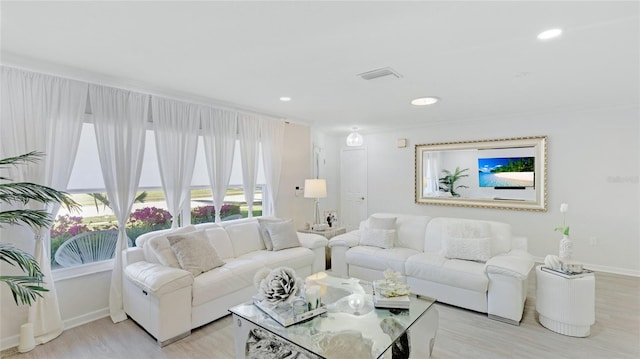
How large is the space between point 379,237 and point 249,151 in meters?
2.26

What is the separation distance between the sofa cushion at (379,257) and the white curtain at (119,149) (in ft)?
8.49

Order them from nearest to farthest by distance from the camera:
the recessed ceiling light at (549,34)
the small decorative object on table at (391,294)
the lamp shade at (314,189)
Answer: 1. the recessed ceiling light at (549,34)
2. the small decorative object on table at (391,294)
3. the lamp shade at (314,189)

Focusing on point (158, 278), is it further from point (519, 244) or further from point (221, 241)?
point (519, 244)

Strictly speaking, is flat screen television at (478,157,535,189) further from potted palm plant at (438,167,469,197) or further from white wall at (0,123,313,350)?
white wall at (0,123,313,350)

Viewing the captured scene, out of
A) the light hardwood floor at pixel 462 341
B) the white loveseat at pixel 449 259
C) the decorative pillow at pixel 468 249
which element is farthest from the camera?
the decorative pillow at pixel 468 249

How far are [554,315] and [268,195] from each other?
150 inches

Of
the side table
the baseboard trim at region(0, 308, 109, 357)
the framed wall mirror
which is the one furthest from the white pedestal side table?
the baseboard trim at region(0, 308, 109, 357)

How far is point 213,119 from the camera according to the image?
4.06 meters

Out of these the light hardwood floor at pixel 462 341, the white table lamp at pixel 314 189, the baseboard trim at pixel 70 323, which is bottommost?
the light hardwood floor at pixel 462 341

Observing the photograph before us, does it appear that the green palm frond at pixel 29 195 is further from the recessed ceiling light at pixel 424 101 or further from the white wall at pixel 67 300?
the recessed ceiling light at pixel 424 101

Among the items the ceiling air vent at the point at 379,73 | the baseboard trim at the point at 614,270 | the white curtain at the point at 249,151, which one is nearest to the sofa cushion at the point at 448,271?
the ceiling air vent at the point at 379,73

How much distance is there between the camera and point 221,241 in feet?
11.8

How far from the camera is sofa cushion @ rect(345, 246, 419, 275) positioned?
3.59 m

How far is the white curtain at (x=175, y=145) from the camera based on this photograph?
3.51 metres
